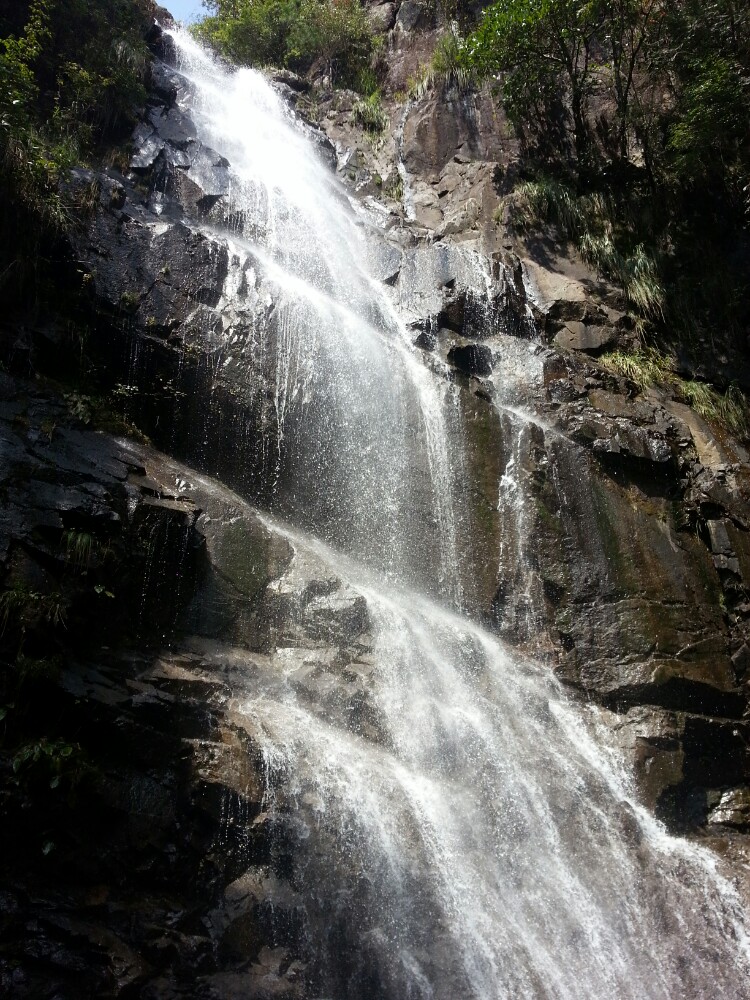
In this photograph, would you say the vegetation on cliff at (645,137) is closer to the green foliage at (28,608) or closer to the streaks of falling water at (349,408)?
the streaks of falling water at (349,408)

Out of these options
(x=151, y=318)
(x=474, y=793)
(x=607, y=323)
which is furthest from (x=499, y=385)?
(x=474, y=793)

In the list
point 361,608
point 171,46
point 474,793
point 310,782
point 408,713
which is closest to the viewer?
point 310,782

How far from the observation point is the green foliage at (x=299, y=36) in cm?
1769

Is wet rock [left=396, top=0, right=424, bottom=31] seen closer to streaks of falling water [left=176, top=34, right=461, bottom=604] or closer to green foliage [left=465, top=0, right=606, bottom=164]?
green foliage [left=465, top=0, right=606, bottom=164]

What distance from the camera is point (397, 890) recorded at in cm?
533

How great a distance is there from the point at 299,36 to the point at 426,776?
1917 cm

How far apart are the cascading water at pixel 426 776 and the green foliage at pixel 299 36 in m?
11.4

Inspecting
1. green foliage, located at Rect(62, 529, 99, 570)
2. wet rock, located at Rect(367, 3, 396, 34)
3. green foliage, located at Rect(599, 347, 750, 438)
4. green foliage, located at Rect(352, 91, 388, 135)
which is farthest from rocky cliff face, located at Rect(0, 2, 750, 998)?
wet rock, located at Rect(367, 3, 396, 34)

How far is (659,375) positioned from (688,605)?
4.03 metres

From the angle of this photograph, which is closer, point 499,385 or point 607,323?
point 499,385

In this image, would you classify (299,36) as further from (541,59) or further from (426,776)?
(426,776)

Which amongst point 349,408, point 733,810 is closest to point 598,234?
point 349,408

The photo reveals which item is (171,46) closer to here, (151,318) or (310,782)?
(151,318)

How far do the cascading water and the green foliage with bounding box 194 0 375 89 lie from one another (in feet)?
37.3
